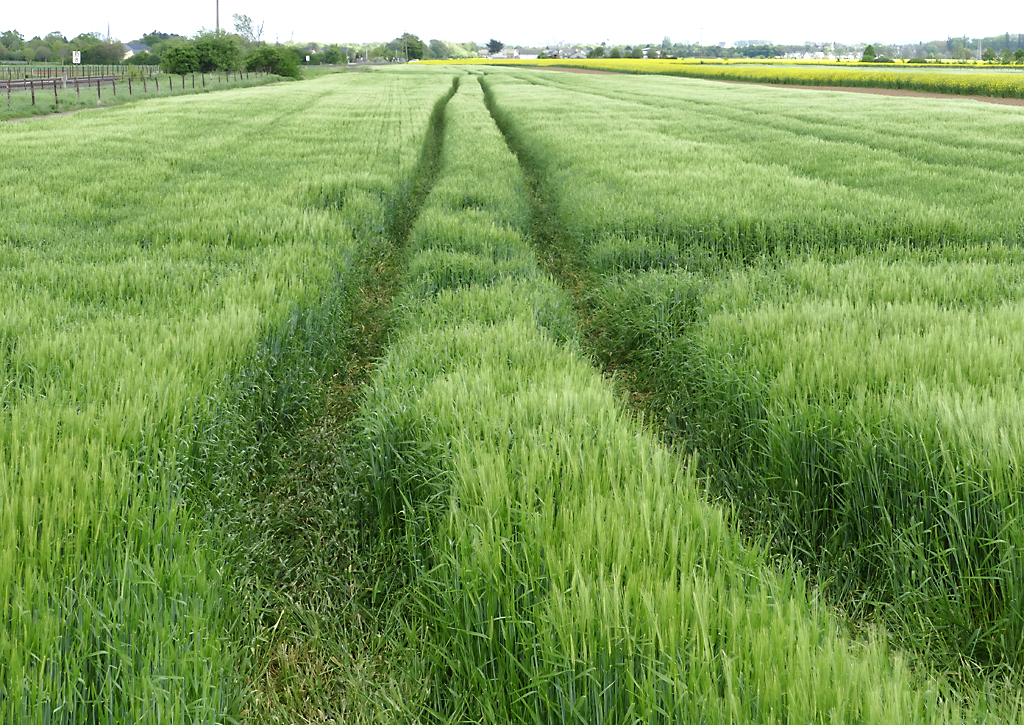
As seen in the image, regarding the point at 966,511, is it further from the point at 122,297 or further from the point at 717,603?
the point at 122,297

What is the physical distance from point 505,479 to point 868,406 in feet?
5.02

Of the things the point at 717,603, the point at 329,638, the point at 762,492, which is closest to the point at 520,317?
the point at 762,492

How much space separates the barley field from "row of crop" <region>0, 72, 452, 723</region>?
0.02m

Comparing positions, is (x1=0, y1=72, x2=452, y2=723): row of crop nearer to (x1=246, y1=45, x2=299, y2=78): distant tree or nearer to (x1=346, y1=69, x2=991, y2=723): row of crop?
(x1=346, y1=69, x2=991, y2=723): row of crop

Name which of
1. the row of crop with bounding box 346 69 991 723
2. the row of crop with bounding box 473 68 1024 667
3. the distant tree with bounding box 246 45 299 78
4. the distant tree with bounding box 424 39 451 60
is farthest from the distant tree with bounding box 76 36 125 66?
the row of crop with bounding box 346 69 991 723

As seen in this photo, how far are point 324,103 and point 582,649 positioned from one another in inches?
1042

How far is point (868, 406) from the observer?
2.67m

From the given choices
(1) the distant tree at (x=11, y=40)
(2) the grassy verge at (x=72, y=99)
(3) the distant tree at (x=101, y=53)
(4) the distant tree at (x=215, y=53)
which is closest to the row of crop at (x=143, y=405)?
(2) the grassy verge at (x=72, y=99)

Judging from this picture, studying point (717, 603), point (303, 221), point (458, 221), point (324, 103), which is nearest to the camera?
point (717, 603)

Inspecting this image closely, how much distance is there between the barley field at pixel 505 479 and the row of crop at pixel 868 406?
0.07 ft

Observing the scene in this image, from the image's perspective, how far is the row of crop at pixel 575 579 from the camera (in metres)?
1.42

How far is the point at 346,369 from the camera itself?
4.69 metres

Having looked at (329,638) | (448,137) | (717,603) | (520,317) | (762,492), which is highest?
(448,137)

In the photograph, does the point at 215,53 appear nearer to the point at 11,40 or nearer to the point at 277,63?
the point at 277,63
